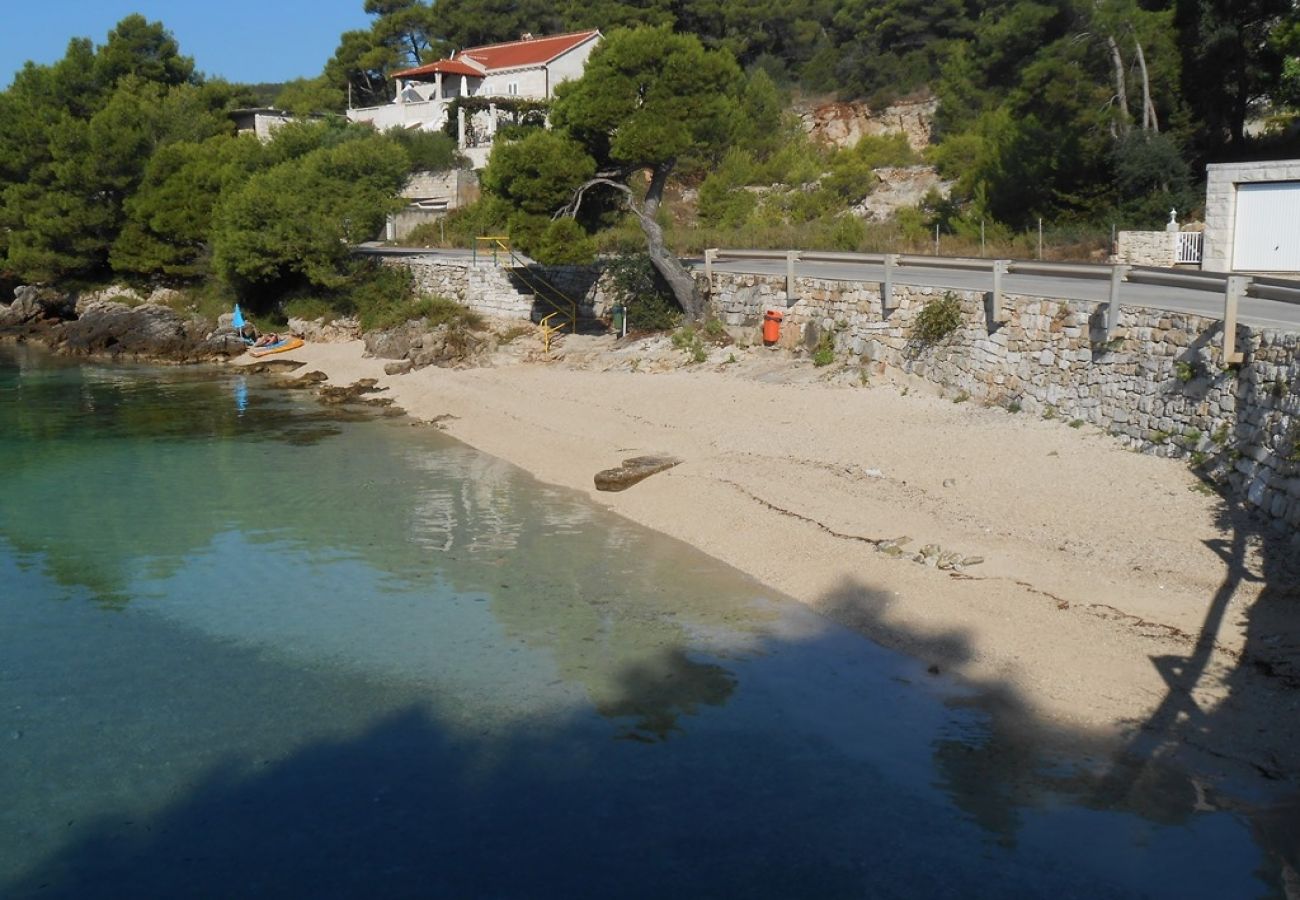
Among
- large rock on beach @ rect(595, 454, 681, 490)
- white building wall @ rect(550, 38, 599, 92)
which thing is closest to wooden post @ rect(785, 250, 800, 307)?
large rock on beach @ rect(595, 454, 681, 490)

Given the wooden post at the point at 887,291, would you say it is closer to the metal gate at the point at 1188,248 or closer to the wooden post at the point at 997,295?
the wooden post at the point at 997,295

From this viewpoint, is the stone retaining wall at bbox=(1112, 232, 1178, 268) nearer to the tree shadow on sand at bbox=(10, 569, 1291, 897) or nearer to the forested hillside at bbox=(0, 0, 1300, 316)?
the forested hillside at bbox=(0, 0, 1300, 316)

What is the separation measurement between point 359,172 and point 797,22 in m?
33.8

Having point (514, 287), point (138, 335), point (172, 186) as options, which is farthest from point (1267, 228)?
point (172, 186)

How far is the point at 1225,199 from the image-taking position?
25.9 meters

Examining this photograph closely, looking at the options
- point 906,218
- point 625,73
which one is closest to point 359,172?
point 625,73

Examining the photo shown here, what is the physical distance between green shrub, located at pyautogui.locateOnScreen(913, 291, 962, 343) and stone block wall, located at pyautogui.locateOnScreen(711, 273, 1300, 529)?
13 cm

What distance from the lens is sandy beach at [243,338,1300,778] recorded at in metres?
10.8

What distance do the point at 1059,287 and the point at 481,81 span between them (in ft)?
151

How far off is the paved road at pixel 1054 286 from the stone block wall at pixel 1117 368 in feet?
1.66

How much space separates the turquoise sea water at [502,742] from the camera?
335 inches

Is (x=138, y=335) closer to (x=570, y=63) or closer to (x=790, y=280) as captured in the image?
(x=790, y=280)

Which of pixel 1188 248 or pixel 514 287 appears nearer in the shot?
pixel 1188 248

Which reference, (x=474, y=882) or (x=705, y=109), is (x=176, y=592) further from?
(x=705, y=109)
